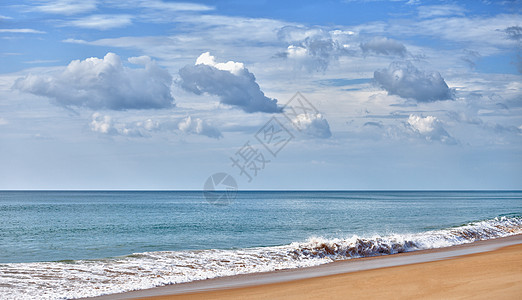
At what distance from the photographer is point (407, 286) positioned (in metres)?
10.1

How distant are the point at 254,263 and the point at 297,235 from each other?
1188cm

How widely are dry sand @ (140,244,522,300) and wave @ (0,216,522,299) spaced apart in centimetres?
271

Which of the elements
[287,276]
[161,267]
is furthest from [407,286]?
[161,267]

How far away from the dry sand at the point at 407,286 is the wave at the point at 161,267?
2.71m

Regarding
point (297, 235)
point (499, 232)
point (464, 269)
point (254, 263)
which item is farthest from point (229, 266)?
point (499, 232)

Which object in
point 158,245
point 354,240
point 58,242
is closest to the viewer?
point 354,240

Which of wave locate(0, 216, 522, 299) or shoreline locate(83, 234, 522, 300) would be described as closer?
shoreline locate(83, 234, 522, 300)

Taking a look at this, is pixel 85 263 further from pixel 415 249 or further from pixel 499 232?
pixel 499 232

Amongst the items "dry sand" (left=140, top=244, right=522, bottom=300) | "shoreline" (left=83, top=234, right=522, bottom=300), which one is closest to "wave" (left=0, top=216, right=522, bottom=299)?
"shoreline" (left=83, top=234, right=522, bottom=300)

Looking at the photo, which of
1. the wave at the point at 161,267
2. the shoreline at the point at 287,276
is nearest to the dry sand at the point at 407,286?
the shoreline at the point at 287,276

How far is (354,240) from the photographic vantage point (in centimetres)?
1841

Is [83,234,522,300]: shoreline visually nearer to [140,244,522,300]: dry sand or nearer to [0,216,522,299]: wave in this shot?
[140,244,522,300]: dry sand

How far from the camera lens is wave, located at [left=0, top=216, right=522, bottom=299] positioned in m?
11.9

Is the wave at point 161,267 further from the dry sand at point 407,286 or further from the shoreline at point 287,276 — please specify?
the dry sand at point 407,286
